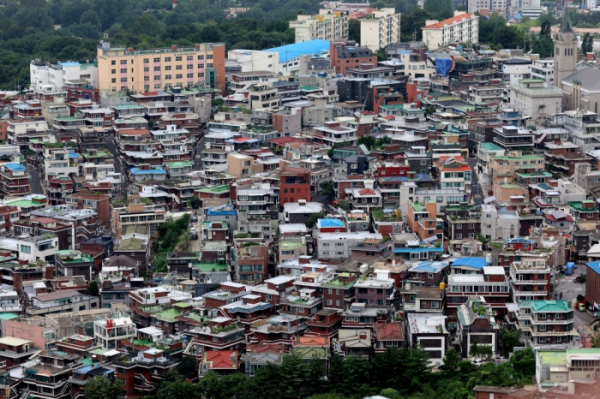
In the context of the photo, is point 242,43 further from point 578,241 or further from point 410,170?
point 578,241

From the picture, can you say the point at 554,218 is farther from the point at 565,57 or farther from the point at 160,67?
the point at 160,67

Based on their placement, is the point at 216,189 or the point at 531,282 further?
the point at 216,189

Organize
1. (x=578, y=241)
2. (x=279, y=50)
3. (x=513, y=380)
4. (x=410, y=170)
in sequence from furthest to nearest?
(x=279, y=50), (x=410, y=170), (x=578, y=241), (x=513, y=380)

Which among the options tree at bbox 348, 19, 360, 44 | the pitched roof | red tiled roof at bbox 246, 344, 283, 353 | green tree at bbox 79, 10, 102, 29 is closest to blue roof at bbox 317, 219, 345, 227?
the pitched roof

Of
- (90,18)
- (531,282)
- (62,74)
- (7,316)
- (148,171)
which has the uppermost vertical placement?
(90,18)

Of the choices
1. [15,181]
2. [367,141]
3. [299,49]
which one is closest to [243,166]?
[367,141]

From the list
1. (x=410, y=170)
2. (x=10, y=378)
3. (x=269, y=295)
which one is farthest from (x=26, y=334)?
(x=410, y=170)

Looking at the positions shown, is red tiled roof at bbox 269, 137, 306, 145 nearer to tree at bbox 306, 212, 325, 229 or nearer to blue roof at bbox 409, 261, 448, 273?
tree at bbox 306, 212, 325, 229
